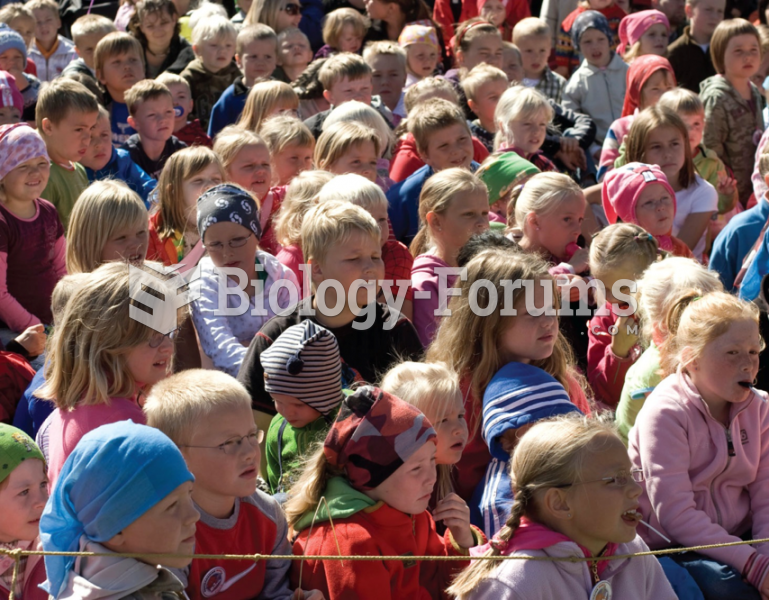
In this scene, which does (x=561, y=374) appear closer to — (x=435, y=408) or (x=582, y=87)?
(x=435, y=408)

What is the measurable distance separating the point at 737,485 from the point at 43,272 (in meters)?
3.57

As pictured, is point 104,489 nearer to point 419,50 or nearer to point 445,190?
point 445,190

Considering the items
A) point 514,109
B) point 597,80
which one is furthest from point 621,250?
point 597,80

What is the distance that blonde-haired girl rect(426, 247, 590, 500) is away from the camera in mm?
3877

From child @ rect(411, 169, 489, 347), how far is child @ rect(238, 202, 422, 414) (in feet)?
2.14

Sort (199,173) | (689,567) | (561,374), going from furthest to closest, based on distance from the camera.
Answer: (199,173) < (561,374) < (689,567)

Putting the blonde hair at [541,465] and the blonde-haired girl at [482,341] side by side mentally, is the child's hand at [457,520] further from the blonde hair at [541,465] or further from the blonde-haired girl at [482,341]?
the blonde-haired girl at [482,341]

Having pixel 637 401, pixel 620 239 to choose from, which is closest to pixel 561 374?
pixel 637 401

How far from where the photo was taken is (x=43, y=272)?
520cm

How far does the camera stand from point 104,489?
8.11 feet

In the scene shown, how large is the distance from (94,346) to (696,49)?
25.0 ft

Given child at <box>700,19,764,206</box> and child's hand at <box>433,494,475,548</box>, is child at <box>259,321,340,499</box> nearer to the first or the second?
child's hand at <box>433,494,475,548</box>

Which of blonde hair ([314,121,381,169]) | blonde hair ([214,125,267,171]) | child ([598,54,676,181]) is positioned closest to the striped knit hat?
blonde hair ([214,125,267,171])

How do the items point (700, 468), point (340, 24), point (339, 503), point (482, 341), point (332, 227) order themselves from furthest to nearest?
point (340, 24)
point (332, 227)
point (482, 341)
point (700, 468)
point (339, 503)
